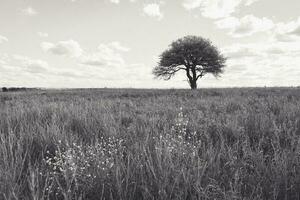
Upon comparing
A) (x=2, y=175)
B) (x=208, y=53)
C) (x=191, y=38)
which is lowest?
(x=2, y=175)

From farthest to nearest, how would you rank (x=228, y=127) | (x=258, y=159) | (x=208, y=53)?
(x=208, y=53) → (x=228, y=127) → (x=258, y=159)

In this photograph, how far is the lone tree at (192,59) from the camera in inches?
1531

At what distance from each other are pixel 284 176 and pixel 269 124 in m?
2.51

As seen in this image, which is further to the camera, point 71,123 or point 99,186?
point 71,123

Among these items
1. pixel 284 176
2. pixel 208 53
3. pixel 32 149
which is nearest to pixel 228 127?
pixel 284 176

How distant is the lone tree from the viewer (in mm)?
38875

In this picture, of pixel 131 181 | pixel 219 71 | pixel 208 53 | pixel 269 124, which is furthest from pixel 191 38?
pixel 131 181

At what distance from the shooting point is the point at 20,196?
5.44ft

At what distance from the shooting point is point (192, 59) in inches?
1578

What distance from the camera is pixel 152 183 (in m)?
1.76

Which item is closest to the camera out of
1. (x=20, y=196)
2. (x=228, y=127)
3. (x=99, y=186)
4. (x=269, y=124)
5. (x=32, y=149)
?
(x=20, y=196)

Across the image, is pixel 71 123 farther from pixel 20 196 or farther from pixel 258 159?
pixel 258 159

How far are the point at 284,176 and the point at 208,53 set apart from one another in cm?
3837

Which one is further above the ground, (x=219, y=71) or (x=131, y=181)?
(x=219, y=71)
